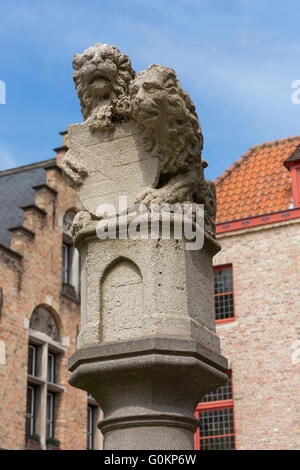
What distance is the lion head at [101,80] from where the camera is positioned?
16.5 feet

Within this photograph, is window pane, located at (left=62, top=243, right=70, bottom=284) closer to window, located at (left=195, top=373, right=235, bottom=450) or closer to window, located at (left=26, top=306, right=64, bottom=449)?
window, located at (left=26, top=306, right=64, bottom=449)

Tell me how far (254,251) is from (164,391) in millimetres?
13299

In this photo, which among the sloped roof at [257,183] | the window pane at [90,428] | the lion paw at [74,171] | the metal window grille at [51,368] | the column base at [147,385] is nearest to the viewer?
the column base at [147,385]

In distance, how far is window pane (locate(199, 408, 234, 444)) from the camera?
16719 mm

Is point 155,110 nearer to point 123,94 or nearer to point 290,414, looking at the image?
point 123,94

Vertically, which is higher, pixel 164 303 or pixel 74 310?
pixel 74 310

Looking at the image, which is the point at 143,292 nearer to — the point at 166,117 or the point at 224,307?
the point at 166,117

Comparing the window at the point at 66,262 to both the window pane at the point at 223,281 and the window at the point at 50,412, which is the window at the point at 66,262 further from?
the window pane at the point at 223,281

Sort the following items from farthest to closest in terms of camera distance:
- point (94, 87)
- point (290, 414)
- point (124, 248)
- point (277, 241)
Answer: point (277, 241) < point (290, 414) < point (94, 87) < point (124, 248)

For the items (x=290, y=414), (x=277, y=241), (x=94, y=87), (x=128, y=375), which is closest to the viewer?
(x=128, y=375)

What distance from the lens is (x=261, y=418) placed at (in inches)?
629

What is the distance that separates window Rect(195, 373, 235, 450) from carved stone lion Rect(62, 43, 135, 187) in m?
12.4

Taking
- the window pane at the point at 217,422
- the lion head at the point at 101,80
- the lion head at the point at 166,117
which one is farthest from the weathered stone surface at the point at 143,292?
the window pane at the point at 217,422

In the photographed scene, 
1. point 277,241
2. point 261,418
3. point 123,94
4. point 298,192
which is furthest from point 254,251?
point 123,94
